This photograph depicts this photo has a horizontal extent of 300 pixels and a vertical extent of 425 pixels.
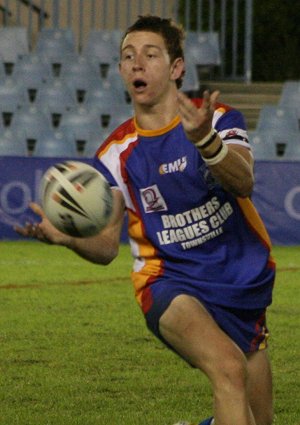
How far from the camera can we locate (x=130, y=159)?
5.42m

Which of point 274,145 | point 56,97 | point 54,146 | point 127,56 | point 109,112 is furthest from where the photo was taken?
point 56,97

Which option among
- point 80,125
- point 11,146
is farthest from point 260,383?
point 80,125

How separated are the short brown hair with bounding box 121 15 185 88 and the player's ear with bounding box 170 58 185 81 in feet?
0.05

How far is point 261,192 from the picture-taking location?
1667 centimetres

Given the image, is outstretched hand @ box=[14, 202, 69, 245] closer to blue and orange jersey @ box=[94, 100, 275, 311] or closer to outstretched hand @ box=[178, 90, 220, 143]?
blue and orange jersey @ box=[94, 100, 275, 311]

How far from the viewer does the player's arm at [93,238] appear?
5.05 m

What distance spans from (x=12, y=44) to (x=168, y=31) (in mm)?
→ 17691

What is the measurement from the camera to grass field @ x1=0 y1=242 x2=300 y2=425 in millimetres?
6926

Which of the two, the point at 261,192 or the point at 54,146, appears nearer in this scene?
the point at 261,192

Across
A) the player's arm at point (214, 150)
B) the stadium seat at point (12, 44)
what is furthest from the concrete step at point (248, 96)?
the player's arm at point (214, 150)

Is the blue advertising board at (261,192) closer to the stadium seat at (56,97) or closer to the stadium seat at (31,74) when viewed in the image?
the stadium seat at (56,97)

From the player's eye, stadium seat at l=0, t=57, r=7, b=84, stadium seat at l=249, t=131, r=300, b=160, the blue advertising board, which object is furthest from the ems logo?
stadium seat at l=0, t=57, r=7, b=84

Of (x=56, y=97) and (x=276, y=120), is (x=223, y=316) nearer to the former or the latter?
(x=276, y=120)

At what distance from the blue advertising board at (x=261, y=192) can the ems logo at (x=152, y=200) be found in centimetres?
1116
